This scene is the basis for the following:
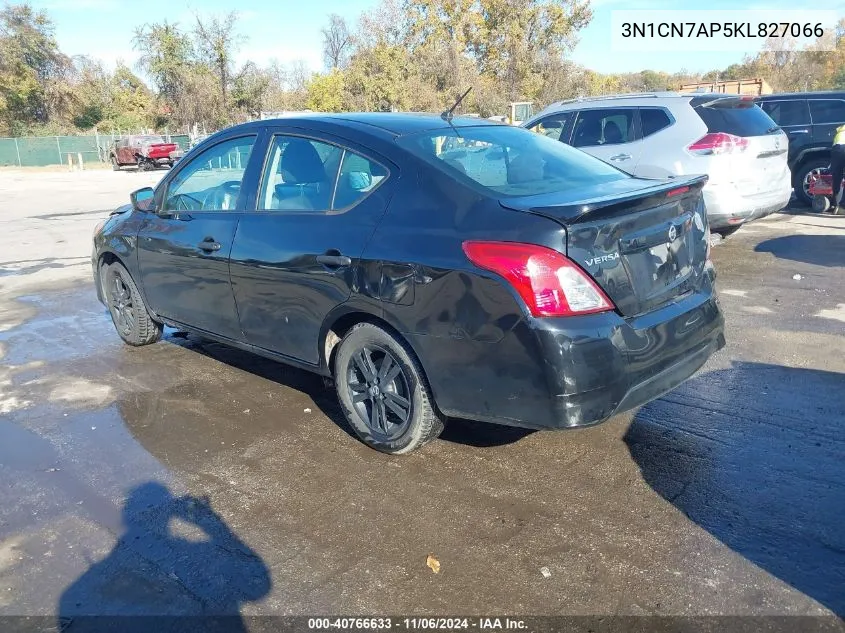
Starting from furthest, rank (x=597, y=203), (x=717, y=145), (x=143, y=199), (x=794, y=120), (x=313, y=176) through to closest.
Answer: (x=794, y=120)
(x=717, y=145)
(x=143, y=199)
(x=313, y=176)
(x=597, y=203)

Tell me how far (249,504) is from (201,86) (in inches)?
1916

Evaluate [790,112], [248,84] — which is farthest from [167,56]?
[790,112]

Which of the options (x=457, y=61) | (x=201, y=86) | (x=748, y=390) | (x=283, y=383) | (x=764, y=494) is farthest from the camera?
(x=201, y=86)

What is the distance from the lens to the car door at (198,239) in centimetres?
448

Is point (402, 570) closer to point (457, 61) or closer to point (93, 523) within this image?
point (93, 523)

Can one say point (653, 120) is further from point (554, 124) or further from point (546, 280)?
point (546, 280)

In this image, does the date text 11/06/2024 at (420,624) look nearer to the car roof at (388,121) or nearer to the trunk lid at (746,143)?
the car roof at (388,121)

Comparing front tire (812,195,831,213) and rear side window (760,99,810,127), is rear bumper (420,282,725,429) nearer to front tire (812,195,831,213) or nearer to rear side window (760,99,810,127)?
front tire (812,195,831,213)

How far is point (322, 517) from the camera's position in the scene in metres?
3.27

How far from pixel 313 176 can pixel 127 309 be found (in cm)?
261

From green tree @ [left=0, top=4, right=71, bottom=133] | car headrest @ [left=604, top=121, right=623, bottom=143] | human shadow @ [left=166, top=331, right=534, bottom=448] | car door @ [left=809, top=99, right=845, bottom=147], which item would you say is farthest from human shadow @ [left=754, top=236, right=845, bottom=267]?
green tree @ [left=0, top=4, right=71, bottom=133]

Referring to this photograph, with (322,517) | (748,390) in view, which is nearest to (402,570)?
(322,517)

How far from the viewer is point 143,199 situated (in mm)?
5480

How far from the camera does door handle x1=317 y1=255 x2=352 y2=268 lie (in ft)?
12.0
